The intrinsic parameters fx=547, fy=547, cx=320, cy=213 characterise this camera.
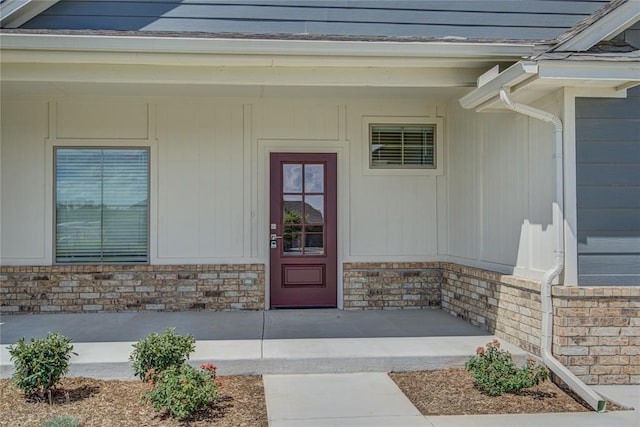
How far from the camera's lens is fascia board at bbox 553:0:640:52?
4.55 m

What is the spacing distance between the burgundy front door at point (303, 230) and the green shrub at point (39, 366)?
341 centimetres

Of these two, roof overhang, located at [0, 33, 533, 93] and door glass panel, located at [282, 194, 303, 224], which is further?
door glass panel, located at [282, 194, 303, 224]

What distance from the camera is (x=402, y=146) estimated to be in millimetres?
7484

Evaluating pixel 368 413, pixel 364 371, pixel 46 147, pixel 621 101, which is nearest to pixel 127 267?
pixel 46 147

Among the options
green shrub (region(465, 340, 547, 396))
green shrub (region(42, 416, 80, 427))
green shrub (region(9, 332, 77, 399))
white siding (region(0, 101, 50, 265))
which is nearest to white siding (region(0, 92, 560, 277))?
white siding (region(0, 101, 50, 265))

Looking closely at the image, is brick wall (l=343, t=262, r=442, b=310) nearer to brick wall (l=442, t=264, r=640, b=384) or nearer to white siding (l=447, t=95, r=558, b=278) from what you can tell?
white siding (l=447, t=95, r=558, b=278)

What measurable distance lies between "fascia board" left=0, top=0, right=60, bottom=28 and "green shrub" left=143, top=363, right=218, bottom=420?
150 inches

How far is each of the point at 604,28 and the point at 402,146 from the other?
3.19 meters

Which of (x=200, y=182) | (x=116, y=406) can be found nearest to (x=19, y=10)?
(x=200, y=182)

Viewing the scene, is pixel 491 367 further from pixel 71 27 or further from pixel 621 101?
pixel 71 27

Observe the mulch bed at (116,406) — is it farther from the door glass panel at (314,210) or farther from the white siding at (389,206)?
the white siding at (389,206)

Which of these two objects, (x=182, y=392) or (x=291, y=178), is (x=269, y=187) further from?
(x=182, y=392)

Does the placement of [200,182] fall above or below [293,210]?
above

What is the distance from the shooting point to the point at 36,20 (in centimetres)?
581
